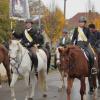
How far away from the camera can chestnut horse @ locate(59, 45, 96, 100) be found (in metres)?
11.6

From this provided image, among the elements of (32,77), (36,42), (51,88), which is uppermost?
(36,42)

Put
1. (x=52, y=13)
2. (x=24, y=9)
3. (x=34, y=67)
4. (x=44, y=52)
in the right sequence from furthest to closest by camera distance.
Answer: (x=52, y=13), (x=24, y=9), (x=44, y=52), (x=34, y=67)

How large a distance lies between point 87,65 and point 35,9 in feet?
195

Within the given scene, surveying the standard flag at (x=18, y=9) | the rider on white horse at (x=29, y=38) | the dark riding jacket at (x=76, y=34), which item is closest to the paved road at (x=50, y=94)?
the rider on white horse at (x=29, y=38)

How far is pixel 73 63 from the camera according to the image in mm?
12008

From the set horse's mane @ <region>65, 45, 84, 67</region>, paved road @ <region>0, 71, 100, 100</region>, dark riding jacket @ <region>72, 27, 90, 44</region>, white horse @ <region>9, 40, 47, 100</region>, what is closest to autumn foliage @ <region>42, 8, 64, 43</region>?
paved road @ <region>0, 71, 100, 100</region>

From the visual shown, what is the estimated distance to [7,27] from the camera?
28.6 metres

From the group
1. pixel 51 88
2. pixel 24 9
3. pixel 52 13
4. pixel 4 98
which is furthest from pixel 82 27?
pixel 52 13

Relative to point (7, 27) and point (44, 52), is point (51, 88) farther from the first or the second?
point (7, 27)

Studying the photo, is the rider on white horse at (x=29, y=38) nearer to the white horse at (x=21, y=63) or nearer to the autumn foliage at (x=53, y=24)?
the white horse at (x=21, y=63)

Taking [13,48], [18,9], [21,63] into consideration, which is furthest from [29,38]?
[18,9]

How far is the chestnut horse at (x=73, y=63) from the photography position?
11.6m

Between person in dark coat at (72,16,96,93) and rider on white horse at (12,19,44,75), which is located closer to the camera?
person in dark coat at (72,16,96,93)

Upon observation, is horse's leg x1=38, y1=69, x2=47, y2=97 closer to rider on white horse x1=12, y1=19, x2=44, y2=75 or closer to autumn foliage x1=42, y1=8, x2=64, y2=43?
rider on white horse x1=12, y1=19, x2=44, y2=75
